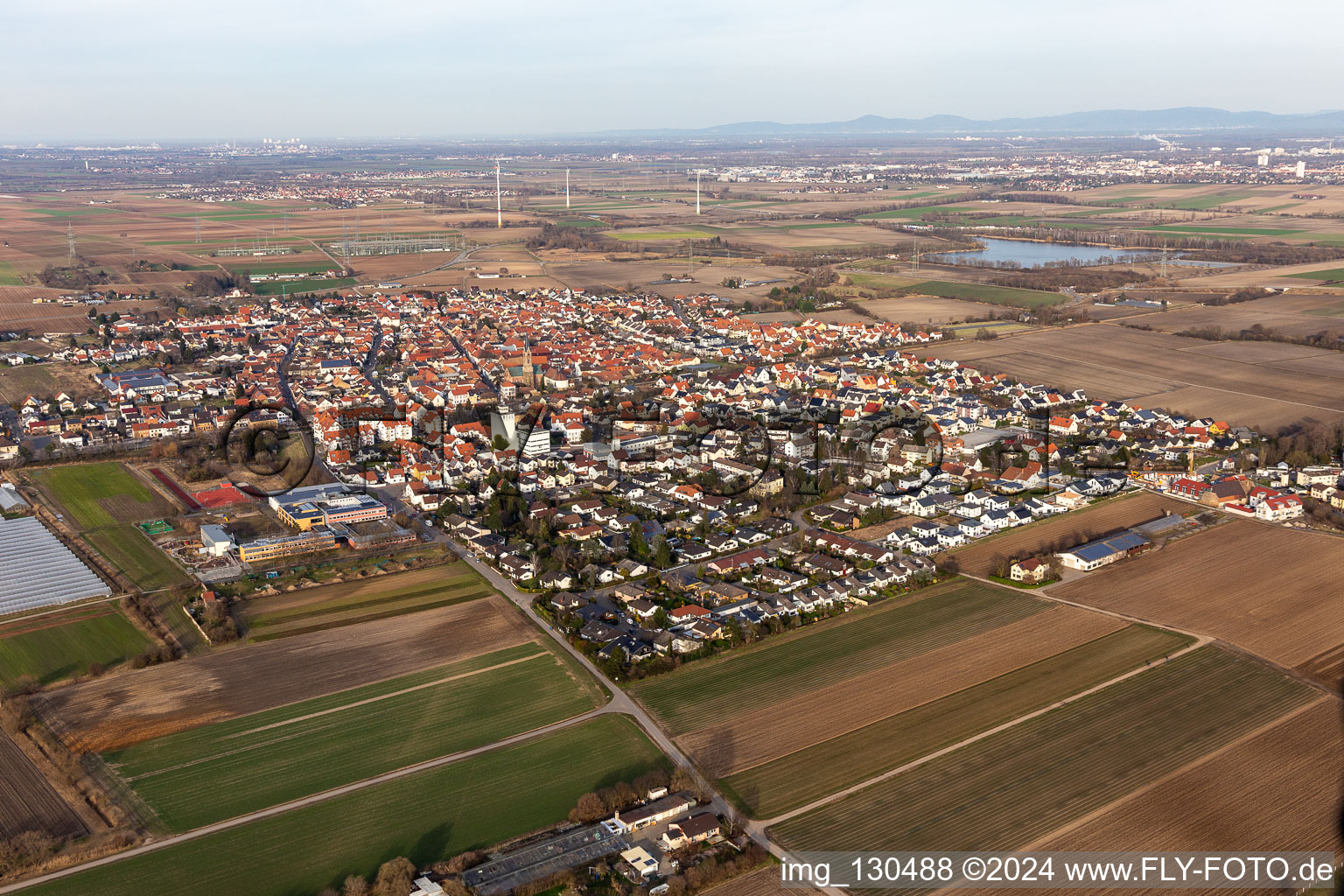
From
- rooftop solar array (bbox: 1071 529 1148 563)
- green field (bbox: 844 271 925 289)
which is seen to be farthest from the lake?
rooftop solar array (bbox: 1071 529 1148 563)

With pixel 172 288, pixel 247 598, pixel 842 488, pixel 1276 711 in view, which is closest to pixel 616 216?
pixel 172 288

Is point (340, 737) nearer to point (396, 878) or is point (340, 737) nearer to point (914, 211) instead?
point (396, 878)

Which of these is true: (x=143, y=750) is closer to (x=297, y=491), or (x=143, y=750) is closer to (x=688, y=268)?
(x=297, y=491)

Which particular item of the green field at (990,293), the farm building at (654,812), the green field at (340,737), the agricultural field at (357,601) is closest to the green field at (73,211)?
the green field at (990,293)

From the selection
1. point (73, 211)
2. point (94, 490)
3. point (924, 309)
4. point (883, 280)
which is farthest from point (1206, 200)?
point (73, 211)

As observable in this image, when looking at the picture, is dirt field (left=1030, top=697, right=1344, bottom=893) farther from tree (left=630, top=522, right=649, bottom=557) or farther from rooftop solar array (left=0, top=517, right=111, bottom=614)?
rooftop solar array (left=0, top=517, right=111, bottom=614)
